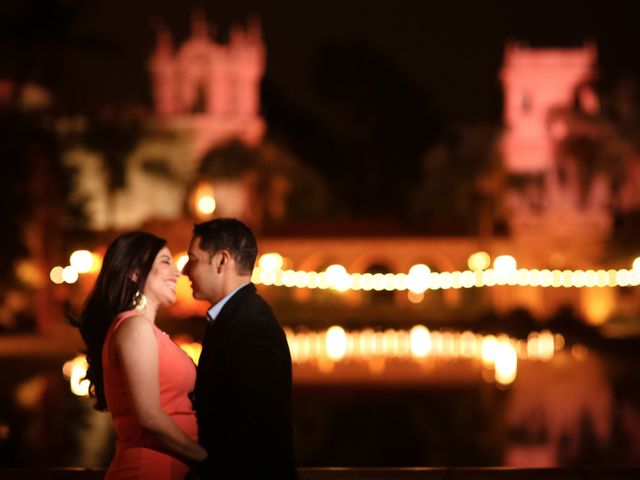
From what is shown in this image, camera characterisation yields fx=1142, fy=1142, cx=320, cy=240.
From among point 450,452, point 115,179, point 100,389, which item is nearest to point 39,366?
point 450,452

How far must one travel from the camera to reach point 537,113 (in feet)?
188

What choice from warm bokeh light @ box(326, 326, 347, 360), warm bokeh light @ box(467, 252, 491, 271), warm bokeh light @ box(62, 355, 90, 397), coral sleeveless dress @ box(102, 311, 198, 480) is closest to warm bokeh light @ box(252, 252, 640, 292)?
warm bokeh light @ box(467, 252, 491, 271)

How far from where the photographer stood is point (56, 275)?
37.8 m

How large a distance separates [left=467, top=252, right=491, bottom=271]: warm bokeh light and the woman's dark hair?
40610 millimetres

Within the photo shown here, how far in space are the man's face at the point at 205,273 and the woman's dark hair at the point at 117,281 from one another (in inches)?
10.4

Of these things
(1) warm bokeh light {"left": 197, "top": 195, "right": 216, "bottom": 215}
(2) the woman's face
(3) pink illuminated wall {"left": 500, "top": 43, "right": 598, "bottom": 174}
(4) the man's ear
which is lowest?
(2) the woman's face

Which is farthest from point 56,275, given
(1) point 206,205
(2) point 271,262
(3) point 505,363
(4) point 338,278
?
(3) point 505,363

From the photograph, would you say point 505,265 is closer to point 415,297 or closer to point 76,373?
point 415,297

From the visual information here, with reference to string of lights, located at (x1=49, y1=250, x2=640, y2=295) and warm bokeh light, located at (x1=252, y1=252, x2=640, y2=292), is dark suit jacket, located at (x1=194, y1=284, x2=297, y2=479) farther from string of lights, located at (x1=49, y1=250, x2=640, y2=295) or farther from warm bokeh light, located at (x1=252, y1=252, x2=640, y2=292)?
warm bokeh light, located at (x1=252, y1=252, x2=640, y2=292)

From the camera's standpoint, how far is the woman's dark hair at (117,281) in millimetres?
4820

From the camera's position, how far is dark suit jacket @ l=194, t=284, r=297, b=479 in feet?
14.6

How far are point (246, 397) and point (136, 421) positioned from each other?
0.50m

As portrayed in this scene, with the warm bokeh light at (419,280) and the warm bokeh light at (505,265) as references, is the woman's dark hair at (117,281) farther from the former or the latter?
the warm bokeh light at (419,280)

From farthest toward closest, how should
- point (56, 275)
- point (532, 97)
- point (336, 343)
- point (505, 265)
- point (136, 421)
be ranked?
1. point (532, 97)
2. point (505, 265)
3. point (56, 275)
4. point (336, 343)
5. point (136, 421)
